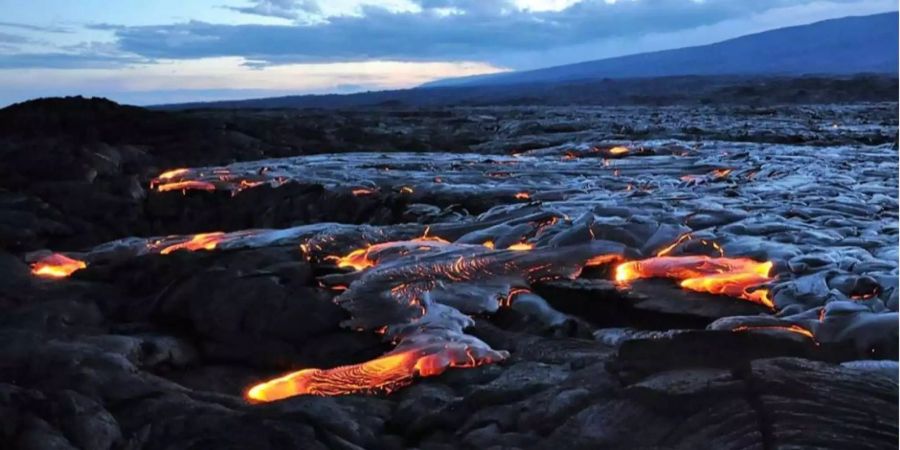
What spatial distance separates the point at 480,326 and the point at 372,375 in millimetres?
1074

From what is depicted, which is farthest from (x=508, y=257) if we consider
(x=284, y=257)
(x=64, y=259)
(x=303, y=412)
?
(x=64, y=259)

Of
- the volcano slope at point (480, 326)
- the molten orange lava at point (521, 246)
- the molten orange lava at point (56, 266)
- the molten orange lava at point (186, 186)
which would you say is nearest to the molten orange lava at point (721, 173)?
the volcano slope at point (480, 326)

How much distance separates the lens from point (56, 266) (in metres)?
8.02

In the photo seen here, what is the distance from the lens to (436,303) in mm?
5992

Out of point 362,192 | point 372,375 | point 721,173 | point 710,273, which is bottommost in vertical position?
point 372,375

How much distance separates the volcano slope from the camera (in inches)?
146

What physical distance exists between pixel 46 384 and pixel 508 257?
12.9ft

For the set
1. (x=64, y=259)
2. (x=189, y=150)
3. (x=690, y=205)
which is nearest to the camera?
(x=64, y=259)

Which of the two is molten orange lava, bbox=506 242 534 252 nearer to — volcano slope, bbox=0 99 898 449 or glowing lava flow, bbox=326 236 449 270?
volcano slope, bbox=0 99 898 449

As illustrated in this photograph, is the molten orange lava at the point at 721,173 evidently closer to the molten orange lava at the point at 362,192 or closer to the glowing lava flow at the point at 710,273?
the molten orange lava at the point at 362,192

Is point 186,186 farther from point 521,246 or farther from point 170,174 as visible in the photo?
point 521,246

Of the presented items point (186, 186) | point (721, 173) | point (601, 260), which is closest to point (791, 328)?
point (601, 260)

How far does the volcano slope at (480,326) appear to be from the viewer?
12.2 feet

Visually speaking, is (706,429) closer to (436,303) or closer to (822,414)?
(822,414)
